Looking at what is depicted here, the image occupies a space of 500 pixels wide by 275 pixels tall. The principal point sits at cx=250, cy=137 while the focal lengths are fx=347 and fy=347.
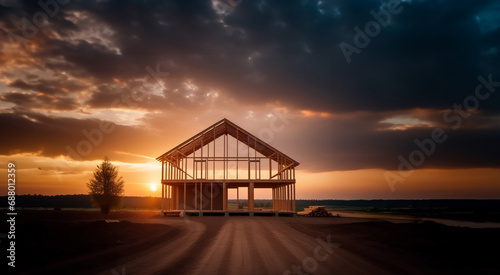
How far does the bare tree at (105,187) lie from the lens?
42.7 meters

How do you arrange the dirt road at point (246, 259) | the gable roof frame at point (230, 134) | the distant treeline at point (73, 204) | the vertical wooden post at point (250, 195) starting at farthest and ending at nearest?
the distant treeline at point (73, 204) < the vertical wooden post at point (250, 195) < the gable roof frame at point (230, 134) < the dirt road at point (246, 259)

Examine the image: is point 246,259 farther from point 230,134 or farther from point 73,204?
point 73,204

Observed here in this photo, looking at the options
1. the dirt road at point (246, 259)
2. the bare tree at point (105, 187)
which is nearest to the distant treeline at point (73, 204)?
the bare tree at point (105, 187)

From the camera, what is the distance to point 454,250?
1212cm

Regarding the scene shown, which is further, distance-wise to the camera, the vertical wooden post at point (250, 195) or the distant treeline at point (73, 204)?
the distant treeline at point (73, 204)

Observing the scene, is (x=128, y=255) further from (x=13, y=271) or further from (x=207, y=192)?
(x=207, y=192)

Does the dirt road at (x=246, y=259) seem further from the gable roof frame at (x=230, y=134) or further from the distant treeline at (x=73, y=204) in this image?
the distant treeline at (x=73, y=204)

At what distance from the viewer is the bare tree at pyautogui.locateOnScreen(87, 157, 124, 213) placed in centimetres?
4266

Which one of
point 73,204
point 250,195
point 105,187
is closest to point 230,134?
point 250,195

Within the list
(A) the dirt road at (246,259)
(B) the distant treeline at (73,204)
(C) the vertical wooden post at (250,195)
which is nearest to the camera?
(A) the dirt road at (246,259)

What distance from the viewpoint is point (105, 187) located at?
43.1 meters

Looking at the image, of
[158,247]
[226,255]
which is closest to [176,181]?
[158,247]

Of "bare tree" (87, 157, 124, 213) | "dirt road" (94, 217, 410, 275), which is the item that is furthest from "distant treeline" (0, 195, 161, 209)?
"dirt road" (94, 217, 410, 275)

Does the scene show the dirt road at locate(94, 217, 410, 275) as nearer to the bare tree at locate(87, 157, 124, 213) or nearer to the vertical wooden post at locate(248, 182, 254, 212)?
the vertical wooden post at locate(248, 182, 254, 212)
